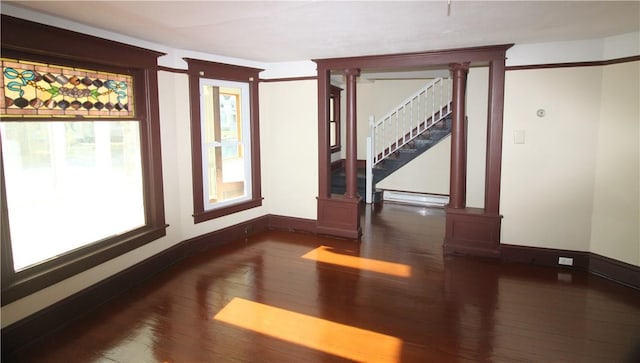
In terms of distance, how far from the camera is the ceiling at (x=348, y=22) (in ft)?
9.17

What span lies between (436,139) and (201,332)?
18.7 ft

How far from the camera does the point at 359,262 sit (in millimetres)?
4598

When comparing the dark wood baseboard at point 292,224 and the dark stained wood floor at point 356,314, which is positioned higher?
the dark wood baseboard at point 292,224

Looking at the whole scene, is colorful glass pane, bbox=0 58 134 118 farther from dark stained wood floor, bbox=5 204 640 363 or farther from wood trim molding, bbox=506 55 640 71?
wood trim molding, bbox=506 55 640 71

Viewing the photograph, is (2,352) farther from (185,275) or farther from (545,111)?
(545,111)

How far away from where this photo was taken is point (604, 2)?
2.77 meters

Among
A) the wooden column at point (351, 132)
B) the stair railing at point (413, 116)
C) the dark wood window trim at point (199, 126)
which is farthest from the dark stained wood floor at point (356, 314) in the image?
the stair railing at point (413, 116)

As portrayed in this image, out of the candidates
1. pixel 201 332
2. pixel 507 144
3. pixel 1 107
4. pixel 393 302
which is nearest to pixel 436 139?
pixel 507 144

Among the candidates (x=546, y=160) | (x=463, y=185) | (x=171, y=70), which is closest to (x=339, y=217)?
(x=463, y=185)

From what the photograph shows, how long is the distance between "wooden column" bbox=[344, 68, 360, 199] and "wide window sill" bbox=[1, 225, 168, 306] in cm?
267

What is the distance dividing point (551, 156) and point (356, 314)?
287cm

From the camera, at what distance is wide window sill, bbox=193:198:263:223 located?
4.93 meters

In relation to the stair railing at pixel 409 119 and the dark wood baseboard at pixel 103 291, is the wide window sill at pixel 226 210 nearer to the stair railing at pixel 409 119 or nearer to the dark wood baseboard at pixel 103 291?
the dark wood baseboard at pixel 103 291

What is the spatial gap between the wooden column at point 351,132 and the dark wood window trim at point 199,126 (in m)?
1.32
